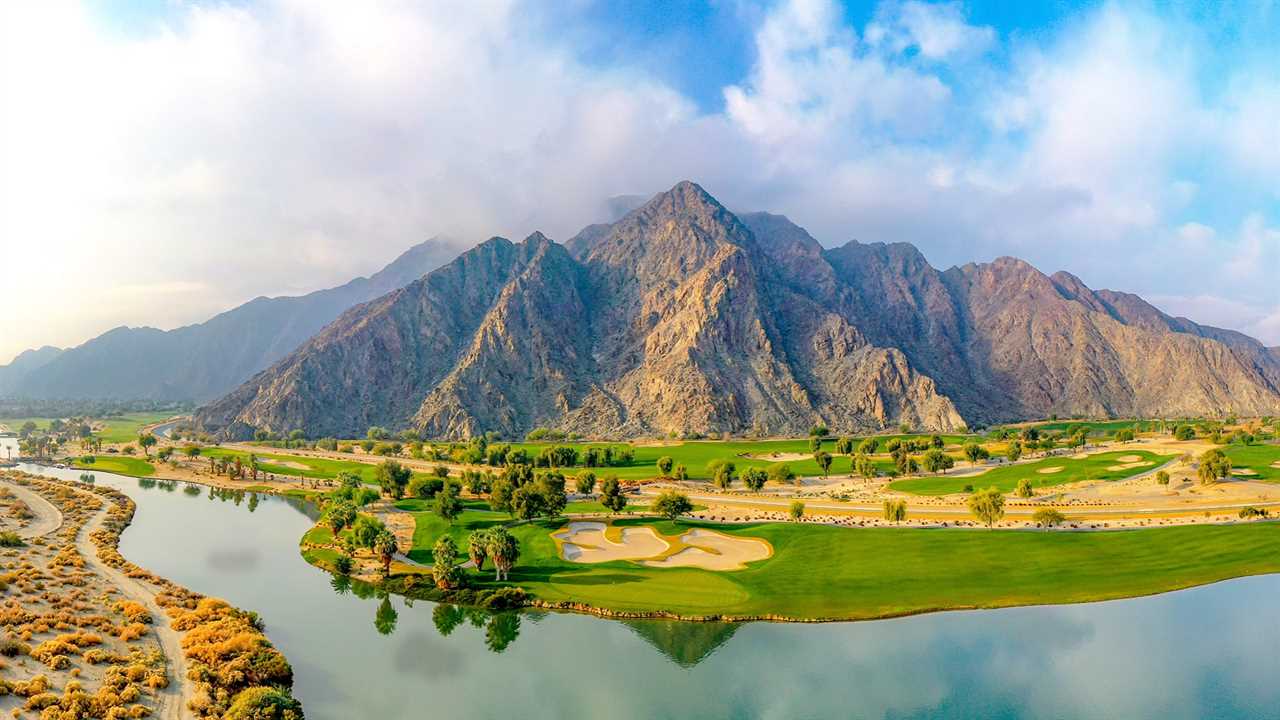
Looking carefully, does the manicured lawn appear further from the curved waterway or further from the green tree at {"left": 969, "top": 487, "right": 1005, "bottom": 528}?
the green tree at {"left": 969, "top": 487, "right": 1005, "bottom": 528}

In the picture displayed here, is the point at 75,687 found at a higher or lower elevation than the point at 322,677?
higher

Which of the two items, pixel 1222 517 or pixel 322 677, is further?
pixel 1222 517

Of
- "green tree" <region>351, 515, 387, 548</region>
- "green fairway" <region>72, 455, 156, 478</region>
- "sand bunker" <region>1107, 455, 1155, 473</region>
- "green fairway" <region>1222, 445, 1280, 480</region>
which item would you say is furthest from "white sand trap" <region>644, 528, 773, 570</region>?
"green fairway" <region>72, 455, 156, 478</region>

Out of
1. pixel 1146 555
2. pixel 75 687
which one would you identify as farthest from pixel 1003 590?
pixel 75 687

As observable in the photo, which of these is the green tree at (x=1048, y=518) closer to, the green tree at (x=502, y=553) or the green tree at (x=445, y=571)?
the green tree at (x=502, y=553)

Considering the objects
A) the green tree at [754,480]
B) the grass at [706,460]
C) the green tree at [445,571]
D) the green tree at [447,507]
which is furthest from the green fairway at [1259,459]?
the green tree at [445,571]

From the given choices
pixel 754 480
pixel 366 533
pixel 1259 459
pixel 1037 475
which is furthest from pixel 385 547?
pixel 1259 459

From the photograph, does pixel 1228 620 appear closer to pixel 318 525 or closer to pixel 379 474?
pixel 318 525
